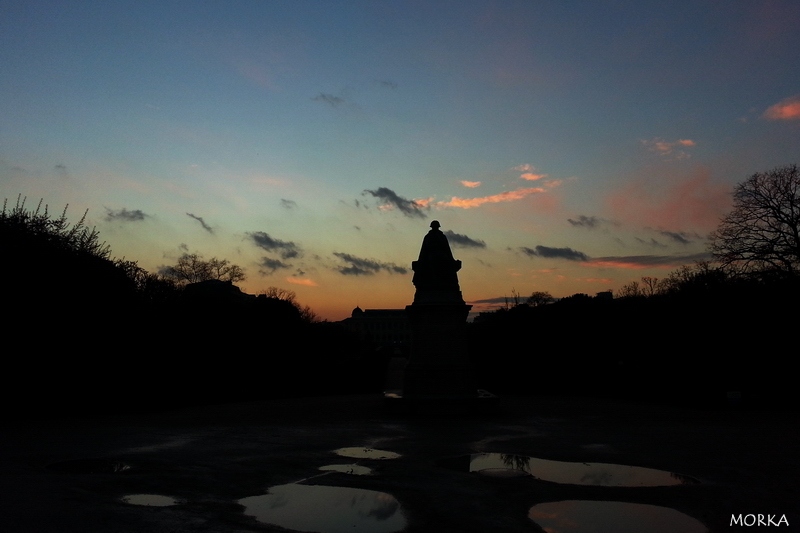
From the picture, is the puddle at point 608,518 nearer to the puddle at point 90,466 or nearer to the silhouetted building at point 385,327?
the puddle at point 90,466

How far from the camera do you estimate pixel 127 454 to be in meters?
12.1

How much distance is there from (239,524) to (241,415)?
13492 mm

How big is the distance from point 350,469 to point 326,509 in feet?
8.63

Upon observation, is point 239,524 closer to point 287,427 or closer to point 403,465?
point 403,465

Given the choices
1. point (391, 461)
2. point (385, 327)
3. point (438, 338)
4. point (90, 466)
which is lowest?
point (90, 466)

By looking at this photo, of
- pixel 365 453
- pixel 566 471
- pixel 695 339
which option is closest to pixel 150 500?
pixel 365 453

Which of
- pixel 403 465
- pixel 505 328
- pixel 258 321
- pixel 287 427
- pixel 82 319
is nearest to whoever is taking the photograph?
pixel 403 465

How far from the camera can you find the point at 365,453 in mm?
12516

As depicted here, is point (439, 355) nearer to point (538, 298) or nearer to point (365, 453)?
point (365, 453)

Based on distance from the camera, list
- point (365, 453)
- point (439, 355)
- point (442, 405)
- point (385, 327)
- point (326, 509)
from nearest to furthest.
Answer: point (326, 509), point (365, 453), point (442, 405), point (439, 355), point (385, 327)

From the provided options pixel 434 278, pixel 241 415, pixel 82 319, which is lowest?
pixel 241 415

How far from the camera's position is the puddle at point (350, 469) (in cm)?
1040

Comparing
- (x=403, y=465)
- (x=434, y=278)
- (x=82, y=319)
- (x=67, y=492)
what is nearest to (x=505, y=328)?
(x=434, y=278)

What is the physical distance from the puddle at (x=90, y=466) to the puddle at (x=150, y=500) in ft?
6.59
